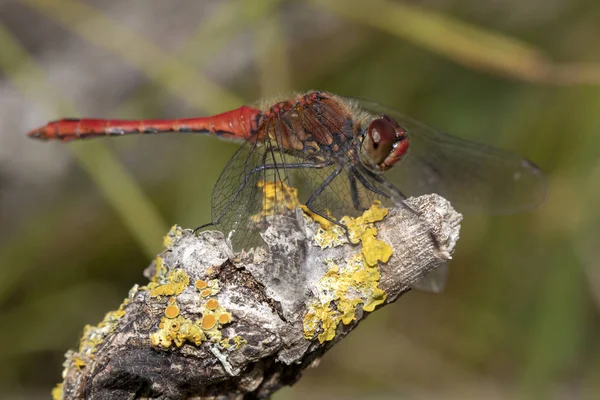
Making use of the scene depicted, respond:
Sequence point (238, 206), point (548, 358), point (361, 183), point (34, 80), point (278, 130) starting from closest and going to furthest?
point (238, 206)
point (361, 183)
point (278, 130)
point (548, 358)
point (34, 80)

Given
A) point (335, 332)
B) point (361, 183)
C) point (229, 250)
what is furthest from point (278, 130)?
point (335, 332)

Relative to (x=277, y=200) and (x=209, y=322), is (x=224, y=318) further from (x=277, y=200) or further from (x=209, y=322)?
(x=277, y=200)

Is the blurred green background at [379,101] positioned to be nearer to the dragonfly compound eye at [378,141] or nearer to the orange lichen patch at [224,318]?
the dragonfly compound eye at [378,141]

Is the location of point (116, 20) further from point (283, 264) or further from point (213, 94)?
point (283, 264)

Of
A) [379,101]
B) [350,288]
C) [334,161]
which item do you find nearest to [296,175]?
[334,161]

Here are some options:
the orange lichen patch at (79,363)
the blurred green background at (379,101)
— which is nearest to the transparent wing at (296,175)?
the orange lichen patch at (79,363)

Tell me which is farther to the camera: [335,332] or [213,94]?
[213,94]
